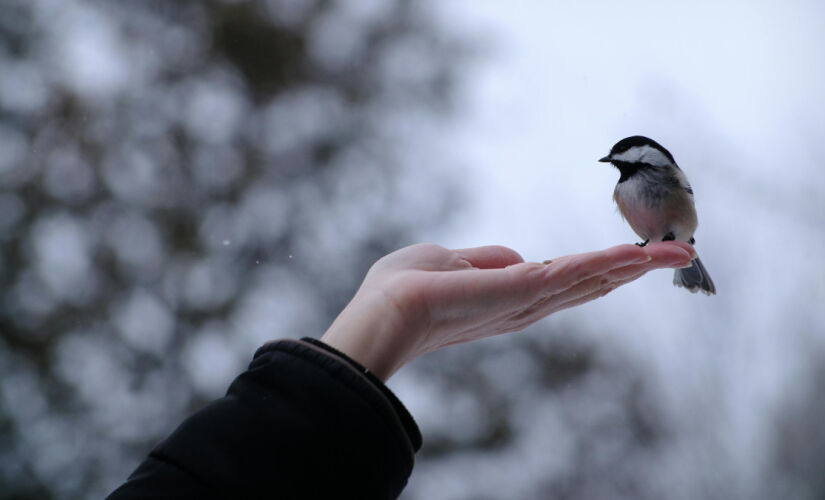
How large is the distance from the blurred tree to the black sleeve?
1.14 meters

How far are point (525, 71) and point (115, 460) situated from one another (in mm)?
1523

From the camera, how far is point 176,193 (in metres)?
1.69

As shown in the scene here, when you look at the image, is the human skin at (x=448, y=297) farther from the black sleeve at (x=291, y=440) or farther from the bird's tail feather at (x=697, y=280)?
the bird's tail feather at (x=697, y=280)

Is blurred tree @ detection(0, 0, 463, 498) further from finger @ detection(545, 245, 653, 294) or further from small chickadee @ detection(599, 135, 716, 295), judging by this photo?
finger @ detection(545, 245, 653, 294)

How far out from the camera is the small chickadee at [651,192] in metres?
0.98

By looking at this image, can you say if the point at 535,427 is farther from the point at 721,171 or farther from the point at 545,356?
the point at 721,171

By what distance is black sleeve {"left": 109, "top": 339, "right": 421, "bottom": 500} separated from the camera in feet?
1.72

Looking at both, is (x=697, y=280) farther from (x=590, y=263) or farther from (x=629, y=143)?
(x=590, y=263)

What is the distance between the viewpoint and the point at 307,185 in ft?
5.65

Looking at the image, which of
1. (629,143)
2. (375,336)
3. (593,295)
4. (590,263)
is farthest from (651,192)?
(375,336)

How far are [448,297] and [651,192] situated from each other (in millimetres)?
443

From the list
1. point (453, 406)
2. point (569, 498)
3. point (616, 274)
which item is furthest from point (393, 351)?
point (569, 498)

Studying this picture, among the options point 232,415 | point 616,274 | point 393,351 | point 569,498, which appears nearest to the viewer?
point 232,415

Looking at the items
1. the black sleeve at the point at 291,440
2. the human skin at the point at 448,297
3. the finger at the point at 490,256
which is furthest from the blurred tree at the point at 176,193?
the black sleeve at the point at 291,440
